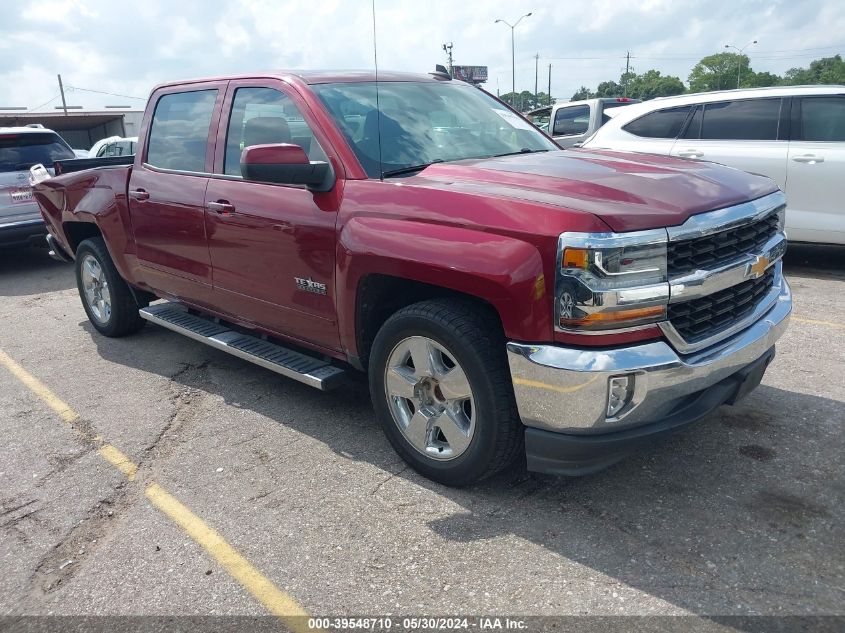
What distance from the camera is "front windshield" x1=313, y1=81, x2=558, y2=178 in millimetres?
3615

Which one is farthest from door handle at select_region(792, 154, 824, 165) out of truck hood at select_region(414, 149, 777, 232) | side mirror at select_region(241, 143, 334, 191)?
side mirror at select_region(241, 143, 334, 191)

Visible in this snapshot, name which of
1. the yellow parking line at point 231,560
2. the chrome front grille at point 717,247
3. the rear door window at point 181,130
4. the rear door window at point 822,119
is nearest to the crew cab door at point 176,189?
the rear door window at point 181,130

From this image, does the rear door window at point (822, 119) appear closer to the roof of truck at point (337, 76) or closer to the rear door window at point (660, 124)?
the rear door window at point (660, 124)

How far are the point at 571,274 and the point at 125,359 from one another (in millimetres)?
4040

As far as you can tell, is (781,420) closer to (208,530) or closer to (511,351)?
(511,351)

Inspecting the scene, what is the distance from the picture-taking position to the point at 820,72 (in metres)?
103

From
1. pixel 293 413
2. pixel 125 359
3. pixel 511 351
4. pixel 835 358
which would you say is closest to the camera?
pixel 511 351

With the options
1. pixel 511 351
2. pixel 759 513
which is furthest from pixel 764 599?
pixel 511 351

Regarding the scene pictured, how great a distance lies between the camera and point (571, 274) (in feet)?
8.61

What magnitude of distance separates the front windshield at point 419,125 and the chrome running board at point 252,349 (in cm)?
108

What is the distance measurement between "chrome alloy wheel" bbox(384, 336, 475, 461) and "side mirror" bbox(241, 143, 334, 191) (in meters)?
0.93

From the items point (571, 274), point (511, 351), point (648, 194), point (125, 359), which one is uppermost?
point (648, 194)

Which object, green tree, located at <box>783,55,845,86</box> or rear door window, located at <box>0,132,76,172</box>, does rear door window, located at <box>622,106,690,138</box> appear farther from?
green tree, located at <box>783,55,845,86</box>

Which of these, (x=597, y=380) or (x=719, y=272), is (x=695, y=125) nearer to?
(x=719, y=272)
